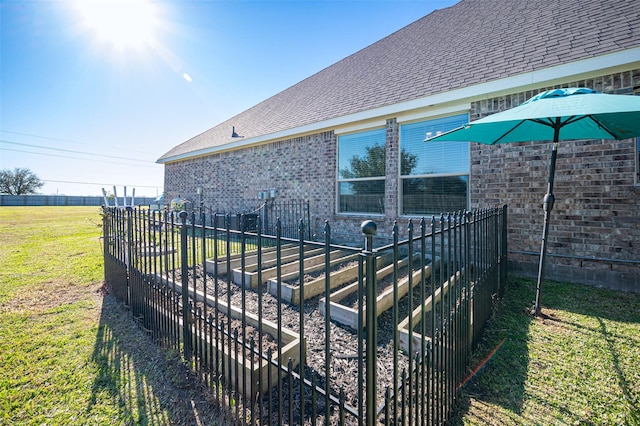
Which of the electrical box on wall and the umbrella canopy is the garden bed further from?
the electrical box on wall

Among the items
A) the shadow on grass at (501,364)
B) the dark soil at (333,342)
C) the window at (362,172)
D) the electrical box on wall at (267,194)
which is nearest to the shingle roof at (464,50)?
the window at (362,172)

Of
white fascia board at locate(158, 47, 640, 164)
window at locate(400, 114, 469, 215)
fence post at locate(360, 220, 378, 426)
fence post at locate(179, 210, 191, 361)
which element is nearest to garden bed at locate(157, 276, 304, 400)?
fence post at locate(179, 210, 191, 361)

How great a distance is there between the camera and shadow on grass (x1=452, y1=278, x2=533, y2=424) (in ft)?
7.45

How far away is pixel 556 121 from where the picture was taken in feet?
12.3

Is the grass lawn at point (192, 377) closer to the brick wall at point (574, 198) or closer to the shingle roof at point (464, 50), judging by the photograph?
the brick wall at point (574, 198)

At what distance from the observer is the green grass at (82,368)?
7.43ft

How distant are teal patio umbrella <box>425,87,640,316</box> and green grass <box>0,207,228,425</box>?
4.12m

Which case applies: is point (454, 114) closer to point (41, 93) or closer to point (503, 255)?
point (503, 255)

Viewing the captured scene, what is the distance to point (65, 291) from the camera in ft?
16.6

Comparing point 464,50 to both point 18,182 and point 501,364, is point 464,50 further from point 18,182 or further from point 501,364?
point 18,182

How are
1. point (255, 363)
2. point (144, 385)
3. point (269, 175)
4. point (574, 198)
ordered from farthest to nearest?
point (269, 175), point (574, 198), point (144, 385), point (255, 363)

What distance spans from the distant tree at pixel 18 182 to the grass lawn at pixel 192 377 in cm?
6449

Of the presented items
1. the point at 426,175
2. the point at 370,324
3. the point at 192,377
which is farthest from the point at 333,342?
the point at 426,175

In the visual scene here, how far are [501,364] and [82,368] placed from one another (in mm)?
4201
